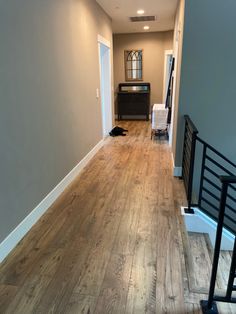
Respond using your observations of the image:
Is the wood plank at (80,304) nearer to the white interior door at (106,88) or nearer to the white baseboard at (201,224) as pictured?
the white baseboard at (201,224)

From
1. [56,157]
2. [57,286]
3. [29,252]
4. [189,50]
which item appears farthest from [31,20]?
[57,286]

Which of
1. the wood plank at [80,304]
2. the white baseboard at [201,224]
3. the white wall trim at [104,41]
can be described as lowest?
the white baseboard at [201,224]

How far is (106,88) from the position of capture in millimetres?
5891

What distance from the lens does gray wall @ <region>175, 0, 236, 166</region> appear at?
2861 mm

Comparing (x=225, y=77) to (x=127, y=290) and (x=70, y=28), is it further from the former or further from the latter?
(x=127, y=290)

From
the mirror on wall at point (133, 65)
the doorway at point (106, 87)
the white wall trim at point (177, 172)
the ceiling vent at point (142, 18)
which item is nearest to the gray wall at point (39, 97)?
the white wall trim at point (177, 172)

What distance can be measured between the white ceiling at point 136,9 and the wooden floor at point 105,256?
11.1 feet

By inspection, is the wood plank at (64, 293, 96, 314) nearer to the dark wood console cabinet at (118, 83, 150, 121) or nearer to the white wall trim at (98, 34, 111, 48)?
the white wall trim at (98, 34, 111, 48)

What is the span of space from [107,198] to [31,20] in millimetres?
2044

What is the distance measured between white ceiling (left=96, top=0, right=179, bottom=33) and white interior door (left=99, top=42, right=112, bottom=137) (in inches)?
30.7

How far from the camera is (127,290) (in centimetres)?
167

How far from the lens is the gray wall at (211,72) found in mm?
2861

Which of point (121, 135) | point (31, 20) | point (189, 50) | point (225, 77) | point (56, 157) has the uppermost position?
point (31, 20)

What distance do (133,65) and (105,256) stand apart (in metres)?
7.07
